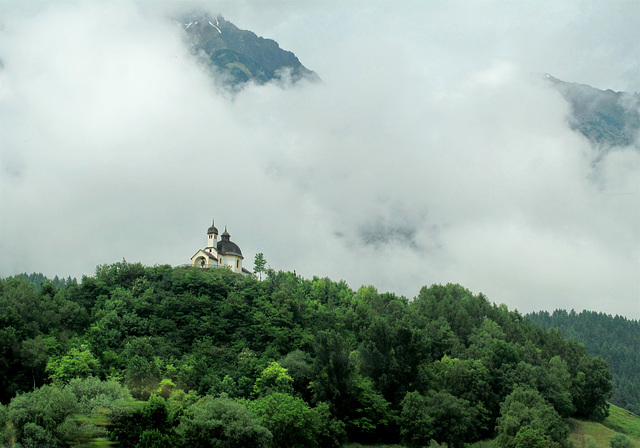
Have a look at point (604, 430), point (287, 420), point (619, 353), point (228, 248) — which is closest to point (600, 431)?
point (604, 430)

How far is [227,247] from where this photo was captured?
9094cm

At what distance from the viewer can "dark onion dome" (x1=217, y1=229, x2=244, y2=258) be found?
90.1 m

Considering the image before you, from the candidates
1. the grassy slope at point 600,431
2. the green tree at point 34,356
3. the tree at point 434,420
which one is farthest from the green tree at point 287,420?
the green tree at point 34,356

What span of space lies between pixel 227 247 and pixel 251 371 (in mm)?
33869

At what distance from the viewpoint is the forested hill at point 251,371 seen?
4259cm

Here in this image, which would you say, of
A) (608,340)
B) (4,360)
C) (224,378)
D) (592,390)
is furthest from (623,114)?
(4,360)

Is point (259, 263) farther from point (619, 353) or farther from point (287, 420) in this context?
point (619, 353)

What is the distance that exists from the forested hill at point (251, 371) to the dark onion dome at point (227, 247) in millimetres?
8418

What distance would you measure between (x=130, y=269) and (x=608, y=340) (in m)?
167

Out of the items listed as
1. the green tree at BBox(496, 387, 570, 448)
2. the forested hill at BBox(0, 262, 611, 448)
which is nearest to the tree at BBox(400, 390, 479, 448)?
the forested hill at BBox(0, 262, 611, 448)

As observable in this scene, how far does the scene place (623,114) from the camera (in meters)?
196

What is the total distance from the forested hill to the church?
6.44 metres

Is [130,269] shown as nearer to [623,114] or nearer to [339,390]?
[339,390]

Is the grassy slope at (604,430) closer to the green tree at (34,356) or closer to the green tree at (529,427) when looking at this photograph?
the green tree at (529,427)
